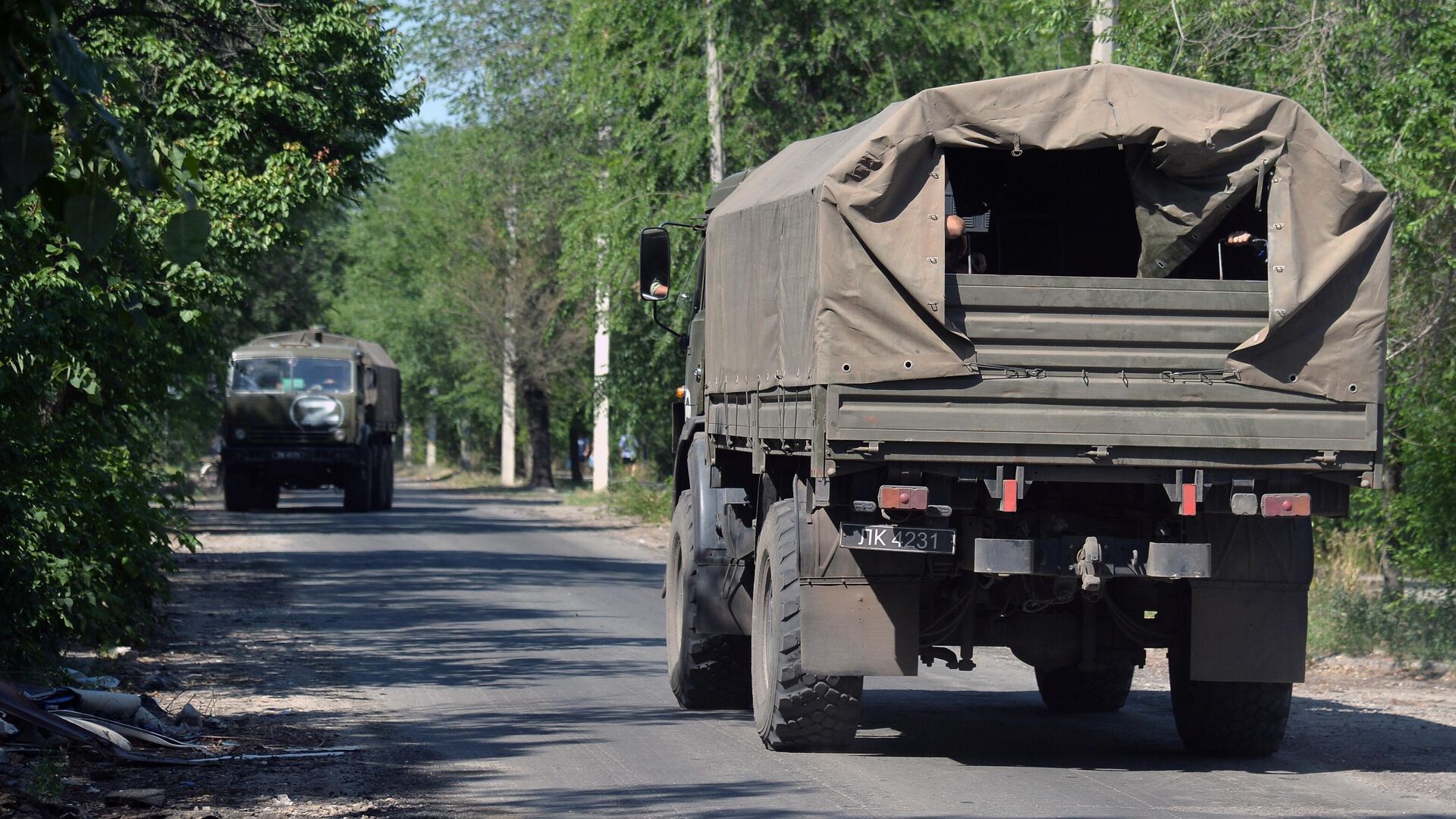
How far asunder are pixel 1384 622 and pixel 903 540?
7210 mm

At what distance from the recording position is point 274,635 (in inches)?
558

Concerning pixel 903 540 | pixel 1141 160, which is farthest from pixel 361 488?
pixel 903 540

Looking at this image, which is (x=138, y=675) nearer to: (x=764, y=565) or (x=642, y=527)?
(x=764, y=565)

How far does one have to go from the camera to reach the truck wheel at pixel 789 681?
8164 mm

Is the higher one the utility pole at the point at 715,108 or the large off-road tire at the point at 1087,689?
the utility pole at the point at 715,108

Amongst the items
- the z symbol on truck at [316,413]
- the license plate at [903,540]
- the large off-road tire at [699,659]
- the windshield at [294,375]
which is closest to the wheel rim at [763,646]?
the license plate at [903,540]

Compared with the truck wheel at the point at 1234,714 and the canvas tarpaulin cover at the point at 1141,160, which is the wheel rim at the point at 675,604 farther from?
the truck wheel at the point at 1234,714

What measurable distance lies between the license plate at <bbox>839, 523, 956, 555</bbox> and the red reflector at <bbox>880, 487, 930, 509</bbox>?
0.59 feet

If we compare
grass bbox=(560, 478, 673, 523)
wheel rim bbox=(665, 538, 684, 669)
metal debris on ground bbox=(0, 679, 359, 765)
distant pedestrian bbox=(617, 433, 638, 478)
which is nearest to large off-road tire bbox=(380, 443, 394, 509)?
grass bbox=(560, 478, 673, 523)

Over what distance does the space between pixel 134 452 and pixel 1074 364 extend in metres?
8.72

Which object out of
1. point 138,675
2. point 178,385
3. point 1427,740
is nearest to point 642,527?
point 178,385

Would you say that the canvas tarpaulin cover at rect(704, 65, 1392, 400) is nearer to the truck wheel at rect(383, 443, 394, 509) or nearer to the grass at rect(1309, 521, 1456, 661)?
the grass at rect(1309, 521, 1456, 661)

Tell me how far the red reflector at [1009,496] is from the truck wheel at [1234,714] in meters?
1.61

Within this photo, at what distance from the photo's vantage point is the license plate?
759cm
